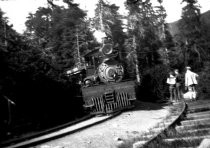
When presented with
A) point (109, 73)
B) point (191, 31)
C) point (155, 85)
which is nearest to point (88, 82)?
point (109, 73)

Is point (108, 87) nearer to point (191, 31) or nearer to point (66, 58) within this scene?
point (66, 58)

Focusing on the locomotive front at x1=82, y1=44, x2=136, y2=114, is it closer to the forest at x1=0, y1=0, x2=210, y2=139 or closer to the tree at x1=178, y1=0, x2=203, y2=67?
the forest at x1=0, y1=0, x2=210, y2=139

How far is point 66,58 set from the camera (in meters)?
36.9

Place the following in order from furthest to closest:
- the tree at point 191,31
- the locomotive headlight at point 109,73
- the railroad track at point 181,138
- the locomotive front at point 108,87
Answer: the tree at point 191,31 < the locomotive headlight at point 109,73 < the locomotive front at point 108,87 < the railroad track at point 181,138

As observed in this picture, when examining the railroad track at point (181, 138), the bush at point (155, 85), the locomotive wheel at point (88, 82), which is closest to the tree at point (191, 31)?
the bush at point (155, 85)

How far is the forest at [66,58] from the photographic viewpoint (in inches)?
418

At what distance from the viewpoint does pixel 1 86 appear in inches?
374

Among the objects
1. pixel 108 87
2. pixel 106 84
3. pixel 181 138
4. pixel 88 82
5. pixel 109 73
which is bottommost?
pixel 181 138

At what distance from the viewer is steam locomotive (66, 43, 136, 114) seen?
43.1 ft

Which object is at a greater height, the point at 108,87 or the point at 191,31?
the point at 191,31

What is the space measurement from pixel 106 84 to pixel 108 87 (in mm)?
183

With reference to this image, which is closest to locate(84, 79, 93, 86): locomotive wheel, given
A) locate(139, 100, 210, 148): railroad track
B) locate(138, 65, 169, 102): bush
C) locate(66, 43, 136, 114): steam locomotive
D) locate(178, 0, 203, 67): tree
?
locate(66, 43, 136, 114): steam locomotive

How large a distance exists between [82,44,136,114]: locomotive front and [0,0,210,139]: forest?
1.47 metres

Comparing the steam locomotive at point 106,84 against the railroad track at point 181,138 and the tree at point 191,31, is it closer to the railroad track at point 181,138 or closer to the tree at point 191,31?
the railroad track at point 181,138
